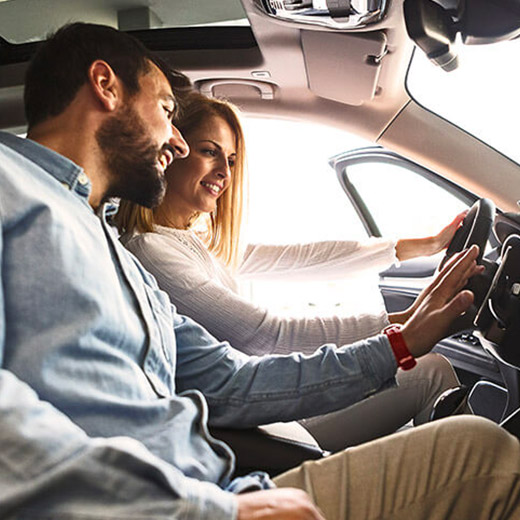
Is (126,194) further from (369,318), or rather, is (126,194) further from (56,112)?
(369,318)

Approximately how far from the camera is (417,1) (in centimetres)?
137

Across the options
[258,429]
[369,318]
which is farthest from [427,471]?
[369,318]

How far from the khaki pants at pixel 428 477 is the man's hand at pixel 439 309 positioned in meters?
0.21

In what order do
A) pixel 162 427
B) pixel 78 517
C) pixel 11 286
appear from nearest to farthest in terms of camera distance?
pixel 78 517 → pixel 11 286 → pixel 162 427

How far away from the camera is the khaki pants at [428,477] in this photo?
926 millimetres

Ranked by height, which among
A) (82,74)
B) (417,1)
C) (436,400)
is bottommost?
(436,400)

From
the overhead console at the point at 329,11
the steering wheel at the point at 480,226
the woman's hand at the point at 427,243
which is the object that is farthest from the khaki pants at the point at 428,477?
the woman's hand at the point at 427,243

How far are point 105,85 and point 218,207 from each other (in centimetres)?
96

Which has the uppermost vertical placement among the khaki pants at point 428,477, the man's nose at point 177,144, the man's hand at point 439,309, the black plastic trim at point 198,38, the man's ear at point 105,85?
the man's ear at point 105,85

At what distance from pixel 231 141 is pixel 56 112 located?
0.87 m

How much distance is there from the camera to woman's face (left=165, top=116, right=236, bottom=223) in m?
1.87

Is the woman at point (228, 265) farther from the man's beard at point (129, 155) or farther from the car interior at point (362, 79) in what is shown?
the man's beard at point (129, 155)

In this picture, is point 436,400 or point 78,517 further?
point 436,400

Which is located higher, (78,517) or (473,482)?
(78,517)
